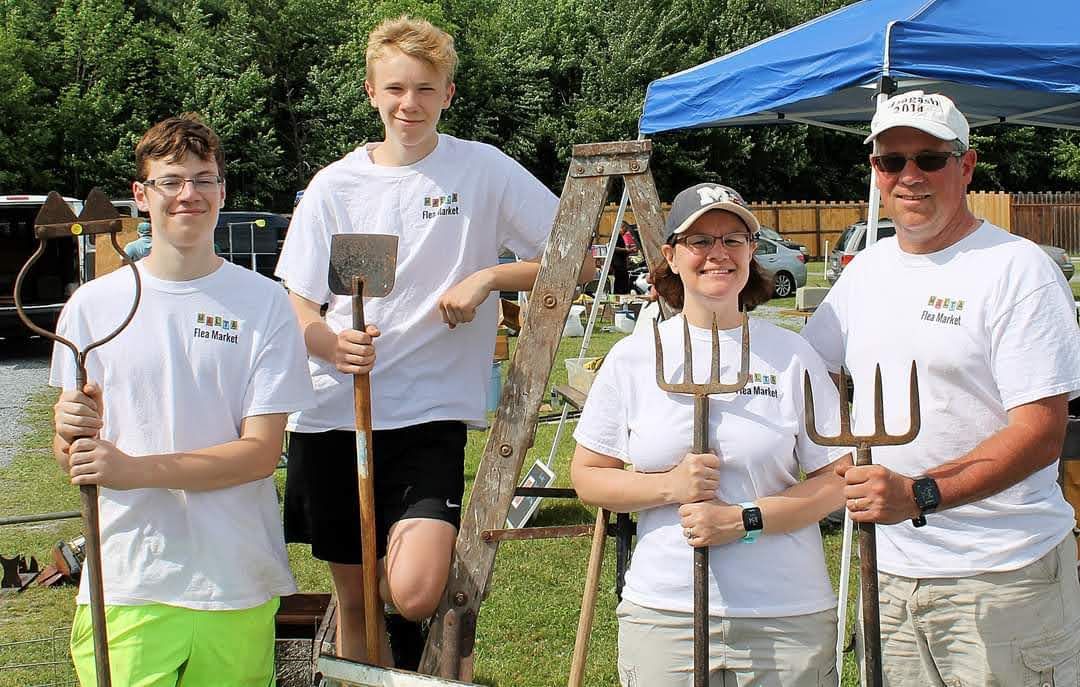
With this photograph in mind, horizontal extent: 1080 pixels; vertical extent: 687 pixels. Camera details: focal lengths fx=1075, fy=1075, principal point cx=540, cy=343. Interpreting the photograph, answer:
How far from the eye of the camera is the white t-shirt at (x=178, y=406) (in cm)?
240

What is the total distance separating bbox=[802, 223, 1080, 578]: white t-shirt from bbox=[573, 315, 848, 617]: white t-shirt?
0.60 ft

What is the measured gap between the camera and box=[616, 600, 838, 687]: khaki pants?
7.29 feet

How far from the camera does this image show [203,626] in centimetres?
240

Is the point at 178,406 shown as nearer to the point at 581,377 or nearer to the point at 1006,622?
the point at 1006,622

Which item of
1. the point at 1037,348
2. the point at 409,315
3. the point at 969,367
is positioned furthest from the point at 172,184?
the point at 1037,348

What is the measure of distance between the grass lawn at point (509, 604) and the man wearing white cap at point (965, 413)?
69.5 inches

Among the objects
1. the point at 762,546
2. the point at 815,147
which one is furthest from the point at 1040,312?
the point at 815,147

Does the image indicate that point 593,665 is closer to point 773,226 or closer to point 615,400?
point 615,400

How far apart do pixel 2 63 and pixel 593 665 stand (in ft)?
85.8

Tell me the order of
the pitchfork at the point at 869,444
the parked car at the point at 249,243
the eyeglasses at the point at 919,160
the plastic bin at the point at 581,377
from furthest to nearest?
1. the parked car at the point at 249,243
2. the plastic bin at the point at 581,377
3. the eyeglasses at the point at 919,160
4. the pitchfork at the point at 869,444

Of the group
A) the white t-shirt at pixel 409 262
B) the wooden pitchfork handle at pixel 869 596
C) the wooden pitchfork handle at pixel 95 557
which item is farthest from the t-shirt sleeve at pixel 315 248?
the wooden pitchfork handle at pixel 869 596

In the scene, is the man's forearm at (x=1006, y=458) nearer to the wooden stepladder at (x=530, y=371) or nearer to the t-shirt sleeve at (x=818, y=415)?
the t-shirt sleeve at (x=818, y=415)

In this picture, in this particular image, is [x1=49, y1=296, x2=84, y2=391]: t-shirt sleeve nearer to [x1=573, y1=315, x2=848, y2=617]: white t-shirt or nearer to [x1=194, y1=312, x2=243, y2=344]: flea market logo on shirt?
[x1=194, y1=312, x2=243, y2=344]: flea market logo on shirt

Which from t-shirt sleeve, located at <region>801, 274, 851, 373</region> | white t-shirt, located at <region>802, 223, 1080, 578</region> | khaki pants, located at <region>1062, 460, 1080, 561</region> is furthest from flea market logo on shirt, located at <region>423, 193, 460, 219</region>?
khaki pants, located at <region>1062, 460, 1080, 561</region>
